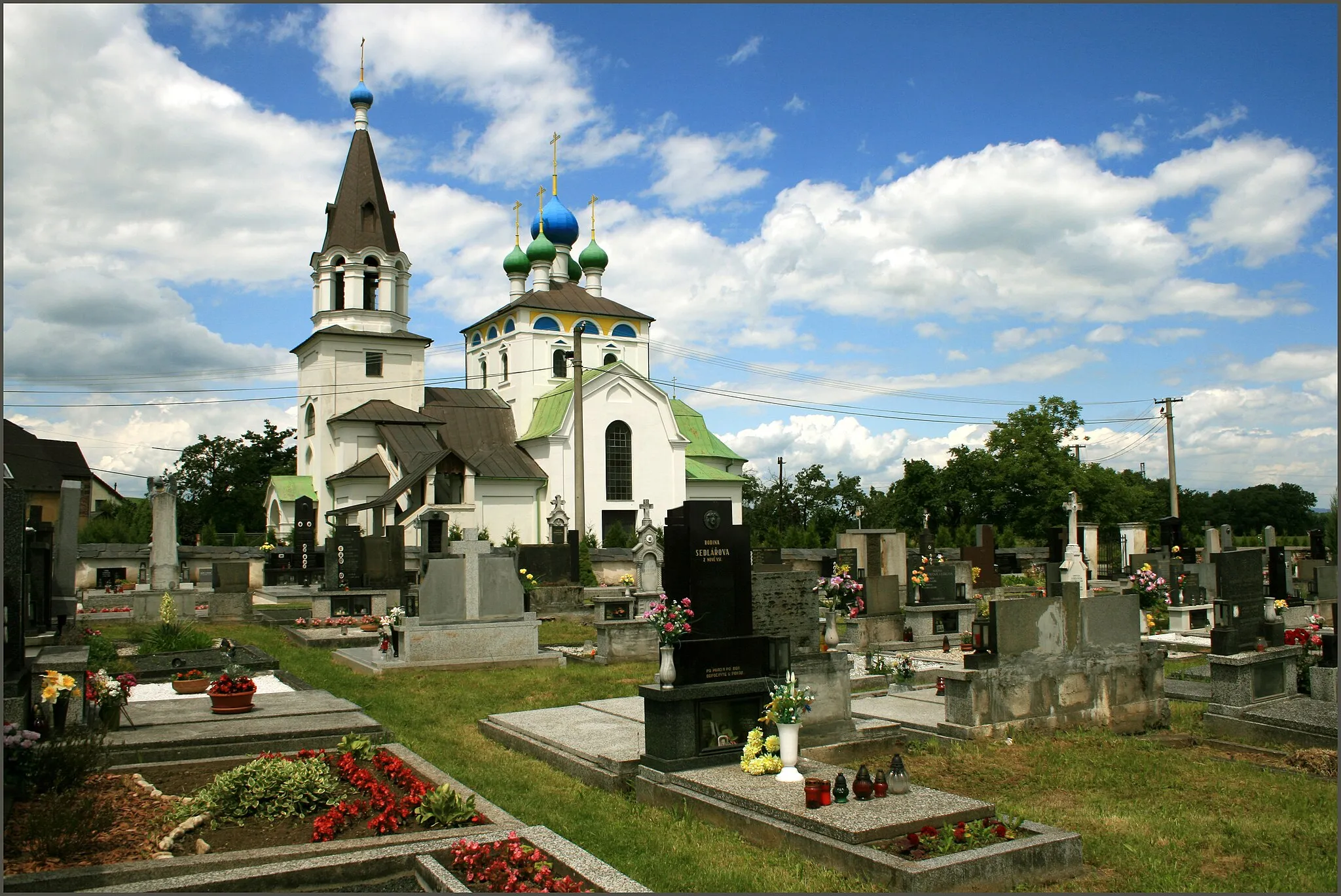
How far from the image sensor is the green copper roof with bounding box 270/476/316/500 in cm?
4047

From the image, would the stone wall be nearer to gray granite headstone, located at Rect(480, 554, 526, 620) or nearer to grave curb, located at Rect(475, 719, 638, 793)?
grave curb, located at Rect(475, 719, 638, 793)

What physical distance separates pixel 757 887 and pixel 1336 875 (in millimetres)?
3050

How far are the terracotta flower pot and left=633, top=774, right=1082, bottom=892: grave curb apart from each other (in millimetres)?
5242

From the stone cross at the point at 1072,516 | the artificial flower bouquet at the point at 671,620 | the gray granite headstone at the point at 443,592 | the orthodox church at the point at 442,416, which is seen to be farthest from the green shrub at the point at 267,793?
the orthodox church at the point at 442,416

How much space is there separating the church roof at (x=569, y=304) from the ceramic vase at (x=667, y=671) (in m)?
40.5

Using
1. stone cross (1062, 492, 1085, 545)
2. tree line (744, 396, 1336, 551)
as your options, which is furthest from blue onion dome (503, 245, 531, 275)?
stone cross (1062, 492, 1085, 545)

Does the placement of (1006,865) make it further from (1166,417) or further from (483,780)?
(1166,417)

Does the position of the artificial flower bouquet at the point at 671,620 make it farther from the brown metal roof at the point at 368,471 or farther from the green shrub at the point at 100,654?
the brown metal roof at the point at 368,471

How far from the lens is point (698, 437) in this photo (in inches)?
1971

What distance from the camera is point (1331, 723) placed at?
776cm

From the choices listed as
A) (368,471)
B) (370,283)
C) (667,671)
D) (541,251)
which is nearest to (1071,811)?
(667,671)

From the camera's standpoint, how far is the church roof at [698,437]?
4922cm

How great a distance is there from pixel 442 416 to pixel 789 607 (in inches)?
1421

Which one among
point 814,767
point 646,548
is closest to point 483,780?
point 814,767
